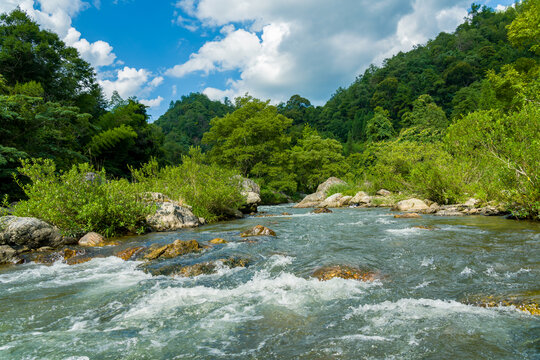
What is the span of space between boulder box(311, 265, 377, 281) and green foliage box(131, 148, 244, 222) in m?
9.26

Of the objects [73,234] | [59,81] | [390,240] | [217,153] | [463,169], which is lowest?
[390,240]

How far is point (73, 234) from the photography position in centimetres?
932

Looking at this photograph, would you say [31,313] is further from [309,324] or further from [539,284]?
[539,284]

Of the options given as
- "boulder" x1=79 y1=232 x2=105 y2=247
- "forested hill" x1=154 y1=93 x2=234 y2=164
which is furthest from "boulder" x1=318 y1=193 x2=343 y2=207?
"forested hill" x1=154 y1=93 x2=234 y2=164

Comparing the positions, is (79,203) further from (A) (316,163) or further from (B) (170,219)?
(A) (316,163)

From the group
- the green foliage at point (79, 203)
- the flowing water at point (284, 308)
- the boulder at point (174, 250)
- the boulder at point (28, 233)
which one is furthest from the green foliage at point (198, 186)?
the flowing water at point (284, 308)

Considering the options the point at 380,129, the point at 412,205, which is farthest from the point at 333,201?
the point at 380,129

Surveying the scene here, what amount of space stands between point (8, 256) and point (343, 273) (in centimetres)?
784

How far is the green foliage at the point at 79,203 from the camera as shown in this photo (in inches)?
361

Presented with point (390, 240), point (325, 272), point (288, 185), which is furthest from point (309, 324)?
point (288, 185)

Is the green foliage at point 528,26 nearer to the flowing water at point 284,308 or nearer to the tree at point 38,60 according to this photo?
the flowing water at point 284,308

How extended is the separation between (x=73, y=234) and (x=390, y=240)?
9.19m

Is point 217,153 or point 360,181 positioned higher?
point 217,153

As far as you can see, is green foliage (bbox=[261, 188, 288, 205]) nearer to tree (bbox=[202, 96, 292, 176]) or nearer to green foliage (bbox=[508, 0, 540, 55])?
tree (bbox=[202, 96, 292, 176])
